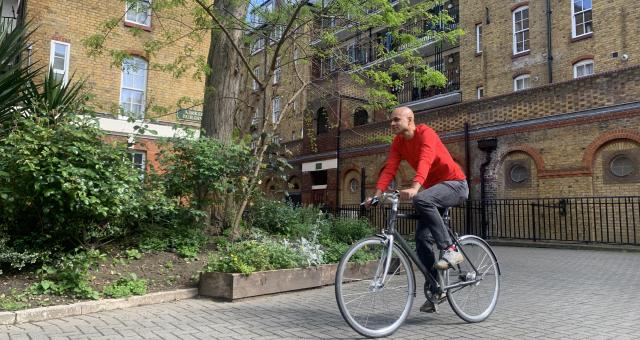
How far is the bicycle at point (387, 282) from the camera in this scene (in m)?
3.75

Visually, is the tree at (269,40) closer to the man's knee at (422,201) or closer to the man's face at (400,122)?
the man's face at (400,122)

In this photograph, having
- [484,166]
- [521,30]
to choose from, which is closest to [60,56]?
[484,166]

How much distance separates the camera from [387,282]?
3.91m

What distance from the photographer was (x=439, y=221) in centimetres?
411

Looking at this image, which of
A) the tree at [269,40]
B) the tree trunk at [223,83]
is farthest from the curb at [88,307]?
the tree trunk at [223,83]

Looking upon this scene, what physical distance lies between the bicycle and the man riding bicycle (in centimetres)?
12

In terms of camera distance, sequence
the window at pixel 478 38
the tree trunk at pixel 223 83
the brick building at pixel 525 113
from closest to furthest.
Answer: the tree trunk at pixel 223 83 → the brick building at pixel 525 113 → the window at pixel 478 38

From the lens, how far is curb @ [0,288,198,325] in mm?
4473

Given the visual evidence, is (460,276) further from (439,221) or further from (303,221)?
(303,221)

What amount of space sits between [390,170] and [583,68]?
1945 cm

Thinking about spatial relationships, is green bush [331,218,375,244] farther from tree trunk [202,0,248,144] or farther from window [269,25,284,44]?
window [269,25,284,44]

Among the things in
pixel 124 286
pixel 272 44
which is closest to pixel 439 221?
pixel 124 286

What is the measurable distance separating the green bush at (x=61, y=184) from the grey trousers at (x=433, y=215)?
3523mm

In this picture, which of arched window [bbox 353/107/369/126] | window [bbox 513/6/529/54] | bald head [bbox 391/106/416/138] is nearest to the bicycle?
bald head [bbox 391/106/416/138]
